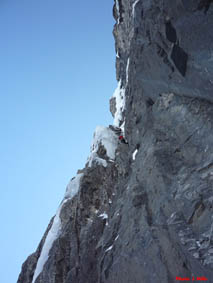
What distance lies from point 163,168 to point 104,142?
12885 millimetres

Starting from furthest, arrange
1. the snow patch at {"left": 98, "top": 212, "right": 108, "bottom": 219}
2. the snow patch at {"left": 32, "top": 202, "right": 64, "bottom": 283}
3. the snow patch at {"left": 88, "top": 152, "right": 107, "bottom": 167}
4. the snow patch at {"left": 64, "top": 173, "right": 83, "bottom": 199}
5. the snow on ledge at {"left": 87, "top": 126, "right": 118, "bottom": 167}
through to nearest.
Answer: the snow on ledge at {"left": 87, "top": 126, "right": 118, "bottom": 167} < the snow patch at {"left": 64, "top": 173, "right": 83, "bottom": 199} < the snow patch at {"left": 88, "top": 152, "right": 107, "bottom": 167} < the snow patch at {"left": 32, "top": 202, "right": 64, "bottom": 283} < the snow patch at {"left": 98, "top": 212, "right": 108, "bottom": 219}

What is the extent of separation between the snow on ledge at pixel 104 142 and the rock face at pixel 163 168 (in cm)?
468

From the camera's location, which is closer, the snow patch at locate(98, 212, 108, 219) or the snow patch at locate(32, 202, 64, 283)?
the snow patch at locate(98, 212, 108, 219)

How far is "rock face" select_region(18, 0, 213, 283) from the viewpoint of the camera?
9.52 metres

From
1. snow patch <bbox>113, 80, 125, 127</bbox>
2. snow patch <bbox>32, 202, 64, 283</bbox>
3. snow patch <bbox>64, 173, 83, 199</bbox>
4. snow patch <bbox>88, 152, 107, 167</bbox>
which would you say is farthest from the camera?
snow patch <bbox>113, 80, 125, 127</bbox>

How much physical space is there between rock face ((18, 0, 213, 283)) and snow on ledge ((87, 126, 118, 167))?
184 inches

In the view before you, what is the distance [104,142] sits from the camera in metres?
24.3

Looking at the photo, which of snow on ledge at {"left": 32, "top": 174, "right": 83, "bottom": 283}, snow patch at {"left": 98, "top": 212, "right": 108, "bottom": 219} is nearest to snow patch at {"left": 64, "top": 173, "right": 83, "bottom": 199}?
snow on ledge at {"left": 32, "top": 174, "right": 83, "bottom": 283}

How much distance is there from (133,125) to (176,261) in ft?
30.9

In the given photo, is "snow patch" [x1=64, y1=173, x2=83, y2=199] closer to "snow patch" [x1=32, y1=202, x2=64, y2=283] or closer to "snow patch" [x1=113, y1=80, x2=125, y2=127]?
"snow patch" [x1=32, y1=202, x2=64, y2=283]

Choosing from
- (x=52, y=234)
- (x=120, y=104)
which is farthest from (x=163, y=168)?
(x=120, y=104)

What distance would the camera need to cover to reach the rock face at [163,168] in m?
9.52

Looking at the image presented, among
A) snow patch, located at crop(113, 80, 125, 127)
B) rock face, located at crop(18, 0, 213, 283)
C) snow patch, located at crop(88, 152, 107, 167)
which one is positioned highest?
snow patch, located at crop(113, 80, 125, 127)

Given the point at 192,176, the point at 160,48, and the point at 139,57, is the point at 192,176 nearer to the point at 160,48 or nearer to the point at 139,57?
the point at 160,48
